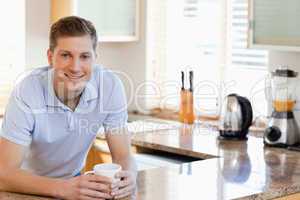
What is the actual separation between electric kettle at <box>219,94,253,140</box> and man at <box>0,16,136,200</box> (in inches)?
39.8

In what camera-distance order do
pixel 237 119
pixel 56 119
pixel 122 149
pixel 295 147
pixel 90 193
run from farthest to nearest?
pixel 237 119 < pixel 295 147 < pixel 122 149 < pixel 56 119 < pixel 90 193

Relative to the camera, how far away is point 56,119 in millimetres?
2336

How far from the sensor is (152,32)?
436 centimetres

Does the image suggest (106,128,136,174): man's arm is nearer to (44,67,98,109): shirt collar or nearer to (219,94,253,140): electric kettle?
(44,67,98,109): shirt collar

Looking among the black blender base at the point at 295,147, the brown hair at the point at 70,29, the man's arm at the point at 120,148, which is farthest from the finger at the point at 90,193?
the black blender base at the point at 295,147

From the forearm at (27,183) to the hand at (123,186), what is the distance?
195mm

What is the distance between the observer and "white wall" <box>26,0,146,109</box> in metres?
3.99

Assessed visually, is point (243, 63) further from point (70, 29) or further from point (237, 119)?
point (70, 29)

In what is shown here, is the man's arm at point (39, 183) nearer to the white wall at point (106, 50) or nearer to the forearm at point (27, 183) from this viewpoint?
the forearm at point (27, 183)

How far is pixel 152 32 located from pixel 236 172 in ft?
6.54

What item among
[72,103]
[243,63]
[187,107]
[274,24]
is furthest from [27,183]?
[243,63]

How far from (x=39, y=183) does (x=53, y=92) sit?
419 millimetres

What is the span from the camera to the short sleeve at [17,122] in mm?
2168

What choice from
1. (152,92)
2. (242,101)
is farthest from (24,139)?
(152,92)
